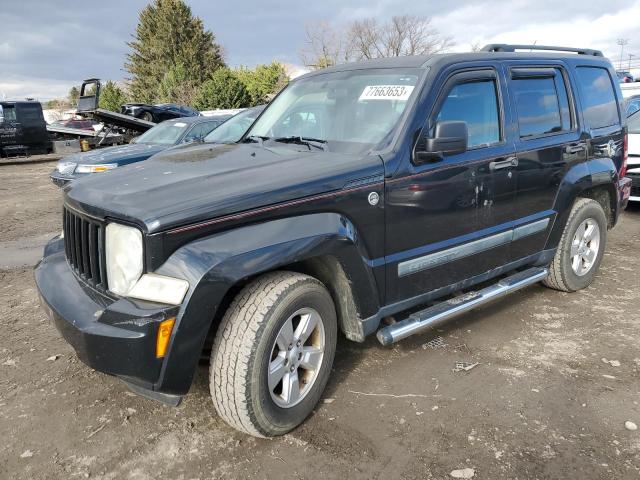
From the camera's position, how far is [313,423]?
2.86 m

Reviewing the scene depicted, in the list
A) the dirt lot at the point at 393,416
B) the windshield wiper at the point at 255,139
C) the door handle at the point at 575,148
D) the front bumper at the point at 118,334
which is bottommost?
the dirt lot at the point at 393,416

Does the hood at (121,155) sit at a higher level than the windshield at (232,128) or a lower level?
lower

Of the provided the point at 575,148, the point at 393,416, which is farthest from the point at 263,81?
the point at 393,416

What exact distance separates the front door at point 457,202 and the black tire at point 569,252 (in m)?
0.95

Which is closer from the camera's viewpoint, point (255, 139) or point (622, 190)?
point (255, 139)

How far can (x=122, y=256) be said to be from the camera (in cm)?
241

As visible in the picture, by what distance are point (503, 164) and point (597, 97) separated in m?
1.74

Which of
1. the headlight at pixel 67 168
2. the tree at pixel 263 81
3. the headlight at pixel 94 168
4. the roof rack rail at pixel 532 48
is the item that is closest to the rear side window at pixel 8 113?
the headlight at pixel 67 168

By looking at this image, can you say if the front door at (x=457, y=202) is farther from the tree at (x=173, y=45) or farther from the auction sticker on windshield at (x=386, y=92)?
the tree at (x=173, y=45)

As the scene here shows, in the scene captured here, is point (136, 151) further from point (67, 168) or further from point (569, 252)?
point (569, 252)

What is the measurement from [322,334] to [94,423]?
4.43ft

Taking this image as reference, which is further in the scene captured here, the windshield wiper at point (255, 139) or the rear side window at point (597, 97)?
the rear side window at point (597, 97)

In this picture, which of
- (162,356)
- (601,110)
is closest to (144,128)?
(601,110)

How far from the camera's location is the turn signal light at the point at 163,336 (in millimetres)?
2215
